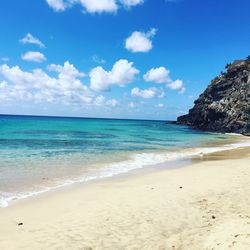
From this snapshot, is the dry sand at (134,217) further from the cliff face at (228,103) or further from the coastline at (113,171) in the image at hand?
the cliff face at (228,103)

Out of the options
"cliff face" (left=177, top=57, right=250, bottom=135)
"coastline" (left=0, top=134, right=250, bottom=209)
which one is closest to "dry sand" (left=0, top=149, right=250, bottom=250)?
"coastline" (left=0, top=134, right=250, bottom=209)

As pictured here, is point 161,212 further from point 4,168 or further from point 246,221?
point 4,168

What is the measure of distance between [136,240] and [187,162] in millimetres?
16993

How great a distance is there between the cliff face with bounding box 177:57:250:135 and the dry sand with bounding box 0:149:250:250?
2509 inches

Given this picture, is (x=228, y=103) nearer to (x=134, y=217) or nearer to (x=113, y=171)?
(x=113, y=171)

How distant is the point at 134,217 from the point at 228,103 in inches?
3342

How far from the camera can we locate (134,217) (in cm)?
1033

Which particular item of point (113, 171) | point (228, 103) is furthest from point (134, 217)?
point (228, 103)

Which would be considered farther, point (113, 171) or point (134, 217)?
point (113, 171)

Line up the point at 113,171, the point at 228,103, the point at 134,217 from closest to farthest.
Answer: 1. the point at 134,217
2. the point at 113,171
3. the point at 228,103

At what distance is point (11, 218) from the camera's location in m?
10.2

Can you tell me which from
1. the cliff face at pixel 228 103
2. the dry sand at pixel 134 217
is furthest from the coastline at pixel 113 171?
the cliff face at pixel 228 103

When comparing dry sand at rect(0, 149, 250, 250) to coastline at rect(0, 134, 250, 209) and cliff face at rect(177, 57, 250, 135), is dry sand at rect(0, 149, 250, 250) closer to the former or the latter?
coastline at rect(0, 134, 250, 209)

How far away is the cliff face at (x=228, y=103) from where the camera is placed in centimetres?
8144
